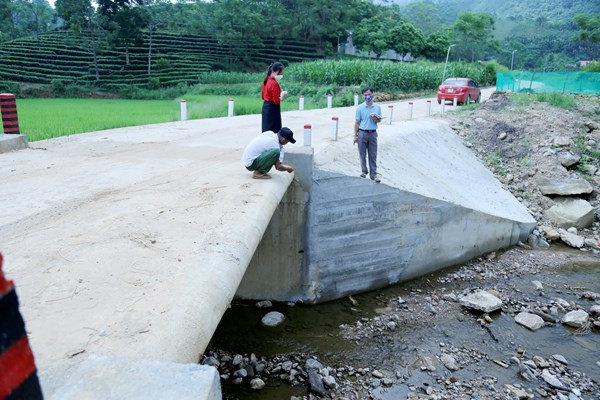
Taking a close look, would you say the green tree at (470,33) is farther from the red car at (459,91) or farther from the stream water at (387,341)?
the stream water at (387,341)

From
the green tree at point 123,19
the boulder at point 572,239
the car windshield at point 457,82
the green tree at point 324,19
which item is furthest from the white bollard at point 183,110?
the green tree at point 324,19

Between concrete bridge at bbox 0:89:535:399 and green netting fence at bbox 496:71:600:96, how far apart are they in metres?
11.6

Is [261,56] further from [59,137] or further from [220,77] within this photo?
[59,137]

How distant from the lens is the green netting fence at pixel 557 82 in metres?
23.7

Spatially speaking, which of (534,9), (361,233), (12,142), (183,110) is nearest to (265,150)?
(361,233)

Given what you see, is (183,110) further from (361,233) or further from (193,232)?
(193,232)

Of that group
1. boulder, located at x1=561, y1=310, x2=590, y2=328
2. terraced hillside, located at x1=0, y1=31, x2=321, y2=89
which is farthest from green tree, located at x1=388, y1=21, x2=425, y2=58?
boulder, located at x1=561, y1=310, x2=590, y2=328

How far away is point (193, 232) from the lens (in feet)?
17.5

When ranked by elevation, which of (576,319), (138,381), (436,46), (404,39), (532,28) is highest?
(532,28)

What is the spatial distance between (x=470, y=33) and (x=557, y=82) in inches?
1779

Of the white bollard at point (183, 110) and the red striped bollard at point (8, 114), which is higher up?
the red striped bollard at point (8, 114)

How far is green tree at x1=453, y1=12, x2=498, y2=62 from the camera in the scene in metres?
64.4

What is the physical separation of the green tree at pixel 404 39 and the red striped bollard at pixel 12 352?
59600mm

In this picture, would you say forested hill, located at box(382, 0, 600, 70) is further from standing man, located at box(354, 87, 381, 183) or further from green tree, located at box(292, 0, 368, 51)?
standing man, located at box(354, 87, 381, 183)
